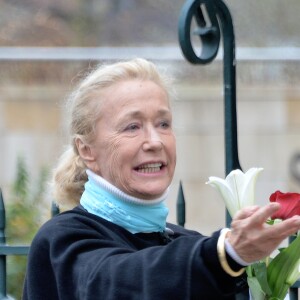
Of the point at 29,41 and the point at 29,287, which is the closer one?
the point at 29,287

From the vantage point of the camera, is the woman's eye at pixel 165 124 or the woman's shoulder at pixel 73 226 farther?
the woman's eye at pixel 165 124

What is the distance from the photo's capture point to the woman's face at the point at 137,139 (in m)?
2.49

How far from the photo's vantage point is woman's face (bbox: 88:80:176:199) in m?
2.49

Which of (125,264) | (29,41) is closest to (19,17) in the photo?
(29,41)

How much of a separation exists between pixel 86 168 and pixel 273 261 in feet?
1.83

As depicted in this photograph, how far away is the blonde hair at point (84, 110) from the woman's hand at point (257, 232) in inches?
25.8


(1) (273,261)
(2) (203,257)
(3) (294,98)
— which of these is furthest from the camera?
(3) (294,98)

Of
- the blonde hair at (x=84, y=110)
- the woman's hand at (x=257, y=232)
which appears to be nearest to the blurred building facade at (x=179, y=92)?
the blonde hair at (x=84, y=110)

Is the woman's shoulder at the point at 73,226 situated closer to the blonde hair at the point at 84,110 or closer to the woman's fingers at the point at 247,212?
the blonde hair at the point at 84,110

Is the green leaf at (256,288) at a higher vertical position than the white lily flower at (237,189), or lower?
lower

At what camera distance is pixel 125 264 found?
221 cm

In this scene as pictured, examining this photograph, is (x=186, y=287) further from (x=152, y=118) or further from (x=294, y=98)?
(x=294, y=98)

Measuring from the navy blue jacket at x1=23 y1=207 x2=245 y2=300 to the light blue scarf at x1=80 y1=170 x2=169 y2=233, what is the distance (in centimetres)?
2

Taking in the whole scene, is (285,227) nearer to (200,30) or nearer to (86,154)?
(86,154)
